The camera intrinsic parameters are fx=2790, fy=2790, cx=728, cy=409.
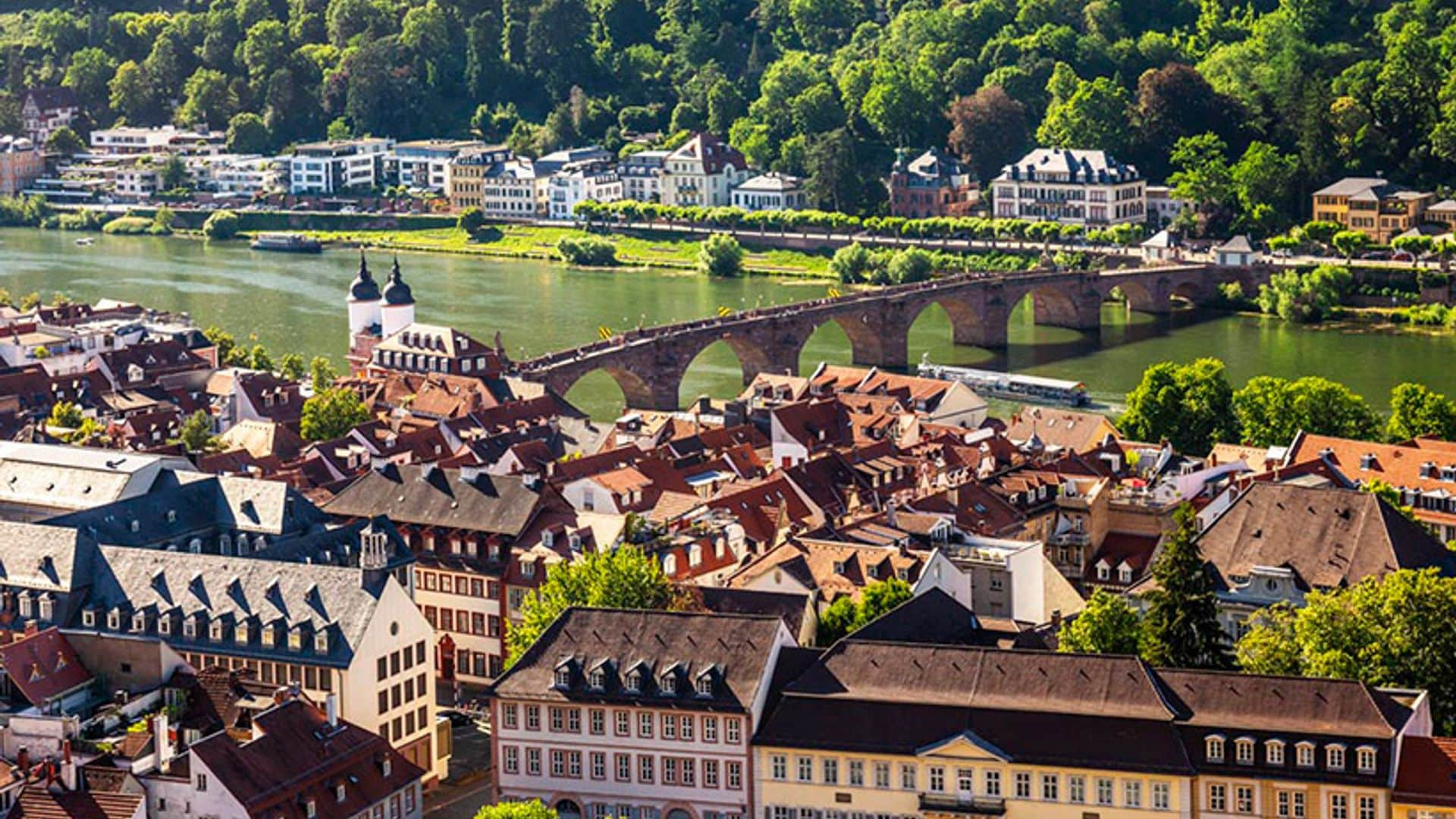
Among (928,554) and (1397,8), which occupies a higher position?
(1397,8)

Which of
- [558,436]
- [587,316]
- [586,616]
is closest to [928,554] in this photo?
[586,616]

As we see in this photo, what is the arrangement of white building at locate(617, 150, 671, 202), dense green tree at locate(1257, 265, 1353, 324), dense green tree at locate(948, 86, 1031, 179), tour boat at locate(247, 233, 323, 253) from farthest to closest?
white building at locate(617, 150, 671, 202)
tour boat at locate(247, 233, 323, 253)
dense green tree at locate(948, 86, 1031, 179)
dense green tree at locate(1257, 265, 1353, 324)

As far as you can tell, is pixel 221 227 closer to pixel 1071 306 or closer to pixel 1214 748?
pixel 1071 306

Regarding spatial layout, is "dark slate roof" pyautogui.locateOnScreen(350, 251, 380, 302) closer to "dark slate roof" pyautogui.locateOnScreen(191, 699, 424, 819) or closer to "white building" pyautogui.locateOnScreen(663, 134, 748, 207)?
"dark slate roof" pyautogui.locateOnScreen(191, 699, 424, 819)

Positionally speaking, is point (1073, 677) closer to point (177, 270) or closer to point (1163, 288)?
point (1163, 288)

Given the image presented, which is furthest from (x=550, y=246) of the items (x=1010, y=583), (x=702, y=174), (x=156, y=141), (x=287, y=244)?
(x=1010, y=583)

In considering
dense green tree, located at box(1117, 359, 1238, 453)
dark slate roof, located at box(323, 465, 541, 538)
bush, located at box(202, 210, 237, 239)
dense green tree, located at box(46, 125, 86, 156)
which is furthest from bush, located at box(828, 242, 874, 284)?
dark slate roof, located at box(323, 465, 541, 538)

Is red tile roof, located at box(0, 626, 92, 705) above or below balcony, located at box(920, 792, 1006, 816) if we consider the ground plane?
above

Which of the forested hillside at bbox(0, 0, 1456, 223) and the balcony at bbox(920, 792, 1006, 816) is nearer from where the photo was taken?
the balcony at bbox(920, 792, 1006, 816)
